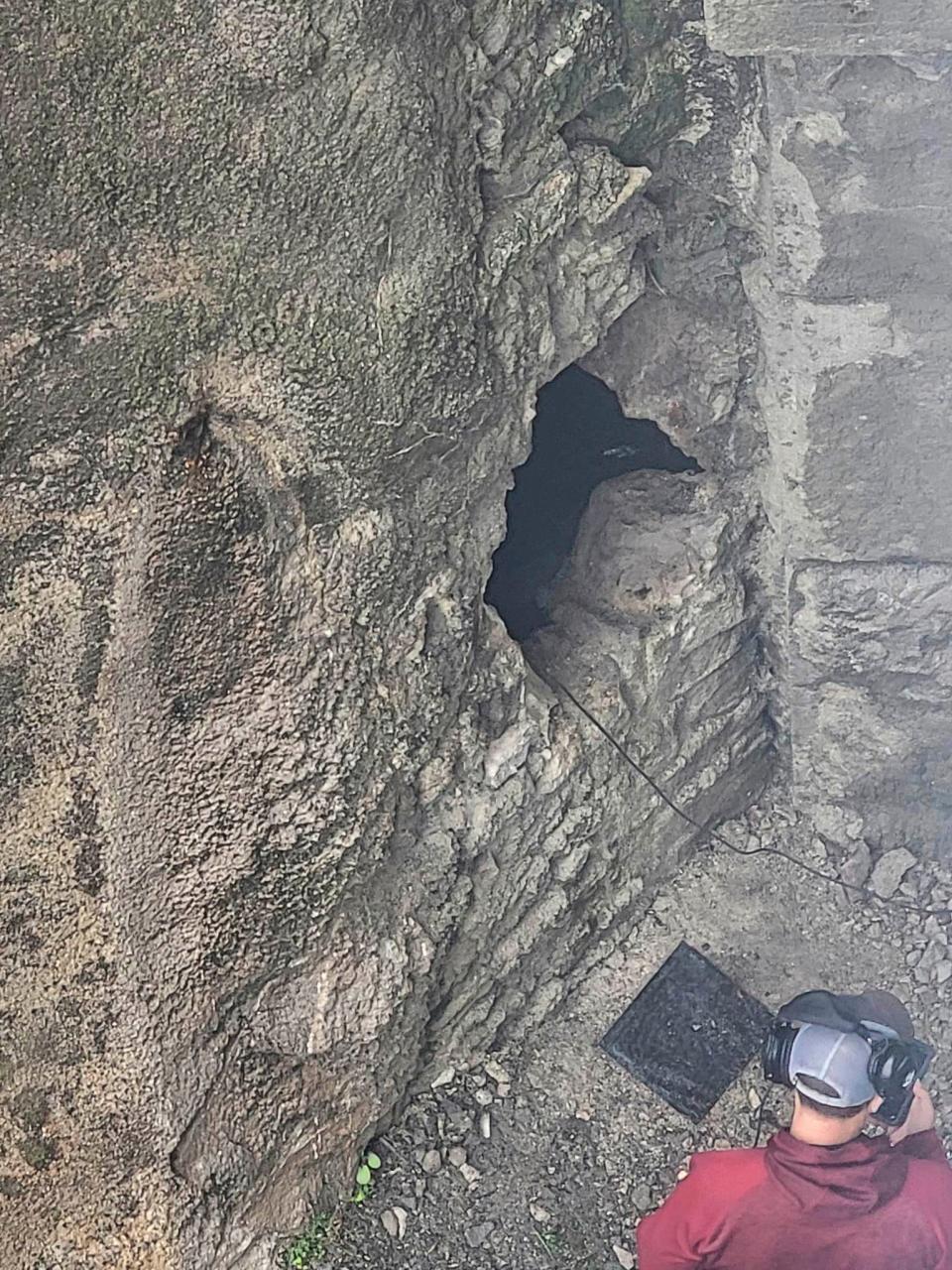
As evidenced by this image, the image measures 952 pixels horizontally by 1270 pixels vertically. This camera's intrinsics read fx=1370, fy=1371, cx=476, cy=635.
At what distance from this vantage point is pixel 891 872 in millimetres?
2227

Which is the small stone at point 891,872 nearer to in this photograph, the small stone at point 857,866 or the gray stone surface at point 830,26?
the small stone at point 857,866

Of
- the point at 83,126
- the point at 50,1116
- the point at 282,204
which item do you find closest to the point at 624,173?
the point at 282,204

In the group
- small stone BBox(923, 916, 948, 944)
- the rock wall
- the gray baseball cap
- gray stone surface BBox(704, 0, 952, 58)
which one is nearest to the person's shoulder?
the gray baseball cap

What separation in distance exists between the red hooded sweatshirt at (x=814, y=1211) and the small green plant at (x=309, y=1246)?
0.52 meters

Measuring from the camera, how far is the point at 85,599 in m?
1.43

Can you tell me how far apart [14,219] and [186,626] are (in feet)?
1.47

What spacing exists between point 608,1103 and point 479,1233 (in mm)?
271

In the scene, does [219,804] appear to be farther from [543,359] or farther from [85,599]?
[543,359]

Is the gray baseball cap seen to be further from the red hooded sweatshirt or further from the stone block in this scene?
the stone block

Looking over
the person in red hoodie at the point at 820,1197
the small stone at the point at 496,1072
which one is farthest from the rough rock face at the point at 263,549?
the person in red hoodie at the point at 820,1197

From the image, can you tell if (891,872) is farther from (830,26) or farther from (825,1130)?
(830,26)

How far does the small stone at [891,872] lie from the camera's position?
2.22 meters

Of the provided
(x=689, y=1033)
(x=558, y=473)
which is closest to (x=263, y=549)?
(x=558, y=473)

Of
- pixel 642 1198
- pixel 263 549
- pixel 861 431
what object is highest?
pixel 263 549
